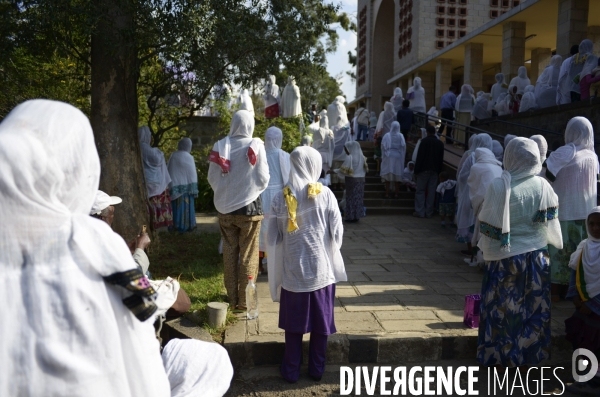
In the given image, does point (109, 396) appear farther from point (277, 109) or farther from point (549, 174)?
point (277, 109)

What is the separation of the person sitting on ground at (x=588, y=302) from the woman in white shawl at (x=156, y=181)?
6045mm

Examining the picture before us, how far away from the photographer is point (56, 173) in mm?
1495

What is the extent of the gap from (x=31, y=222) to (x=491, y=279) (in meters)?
3.59

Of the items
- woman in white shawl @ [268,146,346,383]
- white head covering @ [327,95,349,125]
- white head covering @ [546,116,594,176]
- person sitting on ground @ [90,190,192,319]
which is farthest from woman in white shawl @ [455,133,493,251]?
white head covering @ [327,95,349,125]

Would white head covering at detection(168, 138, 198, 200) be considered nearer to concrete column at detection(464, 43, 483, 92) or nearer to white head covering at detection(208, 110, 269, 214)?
white head covering at detection(208, 110, 269, 214)

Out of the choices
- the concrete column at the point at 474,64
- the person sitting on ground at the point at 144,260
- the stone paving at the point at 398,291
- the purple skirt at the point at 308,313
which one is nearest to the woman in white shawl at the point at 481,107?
the concrete column at the point at 474,64

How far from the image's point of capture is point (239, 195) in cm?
516

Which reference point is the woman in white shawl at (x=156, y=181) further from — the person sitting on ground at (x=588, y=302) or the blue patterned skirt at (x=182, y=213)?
the person sitting on ground at (x=588, y=302)

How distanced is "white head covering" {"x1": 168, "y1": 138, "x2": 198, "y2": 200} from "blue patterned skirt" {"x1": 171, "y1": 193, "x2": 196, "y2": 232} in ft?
0.31

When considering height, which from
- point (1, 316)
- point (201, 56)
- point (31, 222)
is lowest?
point (1, 316)

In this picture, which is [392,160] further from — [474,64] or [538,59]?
[538,59]

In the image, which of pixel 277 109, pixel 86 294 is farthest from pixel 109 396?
pixel 277 109

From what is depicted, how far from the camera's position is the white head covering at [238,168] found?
17.0 ft

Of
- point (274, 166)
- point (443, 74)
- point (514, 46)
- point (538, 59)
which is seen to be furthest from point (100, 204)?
point (538, 59)
